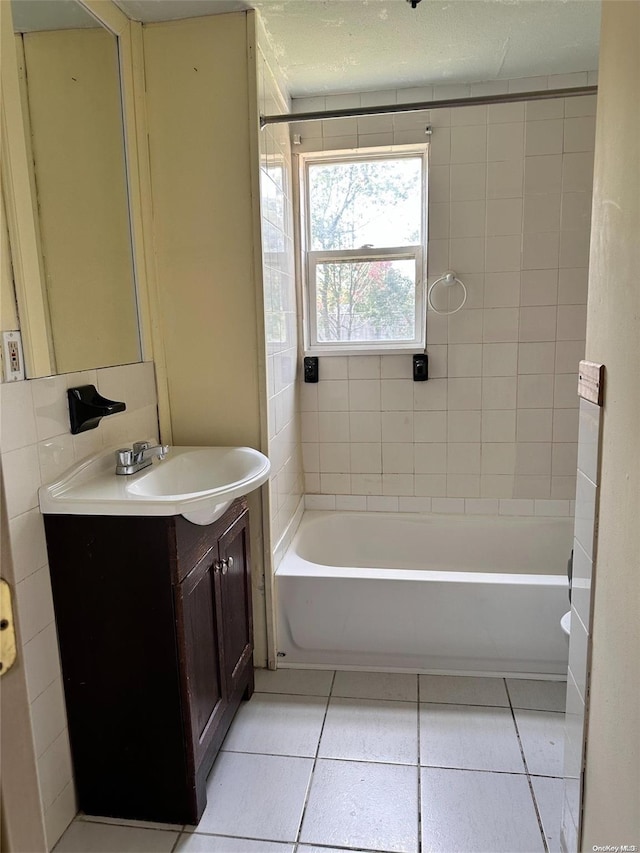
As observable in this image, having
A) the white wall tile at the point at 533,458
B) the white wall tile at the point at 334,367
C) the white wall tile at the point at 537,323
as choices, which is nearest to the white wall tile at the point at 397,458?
the white wall tile at the point at 334,367

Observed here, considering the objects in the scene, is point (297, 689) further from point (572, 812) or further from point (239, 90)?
point (239, 90)

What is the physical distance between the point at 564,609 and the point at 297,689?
1103 millimetres

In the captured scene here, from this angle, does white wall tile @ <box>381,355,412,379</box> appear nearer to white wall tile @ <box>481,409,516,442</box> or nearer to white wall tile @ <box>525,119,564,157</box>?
white wall tile @ <box>481,409,516,442</box>

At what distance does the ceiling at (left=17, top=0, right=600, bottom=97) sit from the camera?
1.85 metres

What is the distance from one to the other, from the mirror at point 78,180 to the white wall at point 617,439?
1389 millimetres

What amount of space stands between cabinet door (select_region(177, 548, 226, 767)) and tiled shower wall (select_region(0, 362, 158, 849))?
0.37m

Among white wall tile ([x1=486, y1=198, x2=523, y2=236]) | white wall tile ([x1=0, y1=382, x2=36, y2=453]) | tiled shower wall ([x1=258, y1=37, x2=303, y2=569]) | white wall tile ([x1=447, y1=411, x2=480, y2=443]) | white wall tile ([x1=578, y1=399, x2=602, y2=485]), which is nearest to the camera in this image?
white wall tile ([x1=578, y1=399, x2=602, y2=485])

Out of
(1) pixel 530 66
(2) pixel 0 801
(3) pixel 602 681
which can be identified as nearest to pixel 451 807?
(3) pixel 602 681

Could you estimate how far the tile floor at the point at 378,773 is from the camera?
1.48 metres

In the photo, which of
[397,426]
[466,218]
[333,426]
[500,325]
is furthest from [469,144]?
[333,426]

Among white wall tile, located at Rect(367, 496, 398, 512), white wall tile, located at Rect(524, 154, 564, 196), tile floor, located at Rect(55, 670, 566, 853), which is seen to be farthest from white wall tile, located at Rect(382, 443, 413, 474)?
white wall tile, located at Rect(524, 154, 564, 196)

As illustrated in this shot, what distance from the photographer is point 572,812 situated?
1.29 m

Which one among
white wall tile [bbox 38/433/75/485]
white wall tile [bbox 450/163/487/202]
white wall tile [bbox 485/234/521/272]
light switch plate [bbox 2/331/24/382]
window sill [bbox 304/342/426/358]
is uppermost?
white wall tile [bbox 450/163/487/202]

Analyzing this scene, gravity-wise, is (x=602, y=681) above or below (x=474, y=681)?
above
